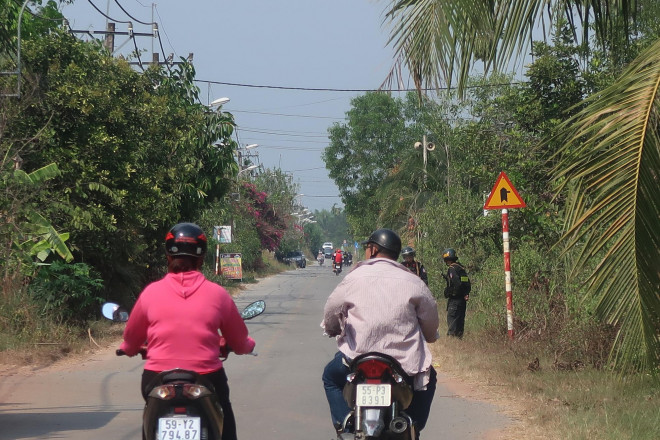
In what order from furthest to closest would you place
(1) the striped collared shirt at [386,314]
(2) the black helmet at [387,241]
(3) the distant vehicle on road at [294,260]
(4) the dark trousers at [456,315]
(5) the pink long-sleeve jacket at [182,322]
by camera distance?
(3) the distant vehicle on road at [294,260]
(4) the dark trousers at [456,315]
(2) the black helmet at [387,241]
(1) the striped collared shirt at [386,314]
(5) the pink long-sleeve jacket at [182,322]

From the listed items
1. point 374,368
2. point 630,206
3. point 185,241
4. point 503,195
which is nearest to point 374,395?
point 374,368

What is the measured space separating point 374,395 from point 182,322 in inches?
54.7

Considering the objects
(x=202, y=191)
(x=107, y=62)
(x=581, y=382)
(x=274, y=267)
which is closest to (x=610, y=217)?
(x=581, y=382)

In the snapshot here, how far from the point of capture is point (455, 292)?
1559 cm

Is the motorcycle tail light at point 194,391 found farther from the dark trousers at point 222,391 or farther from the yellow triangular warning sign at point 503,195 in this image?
the yellow triangular warning sign at point 503,195

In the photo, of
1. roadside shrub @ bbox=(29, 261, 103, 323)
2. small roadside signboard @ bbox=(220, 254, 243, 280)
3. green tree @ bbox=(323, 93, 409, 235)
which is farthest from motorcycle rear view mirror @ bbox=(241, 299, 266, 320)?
green tree @ bbox=(323, 93, 409, 235)

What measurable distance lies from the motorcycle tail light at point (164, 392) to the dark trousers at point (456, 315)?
1170 cm

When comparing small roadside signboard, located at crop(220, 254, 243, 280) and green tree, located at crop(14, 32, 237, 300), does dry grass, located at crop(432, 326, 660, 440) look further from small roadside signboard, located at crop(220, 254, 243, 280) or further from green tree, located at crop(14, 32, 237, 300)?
small roadside signboard, located at crop(220, 254, 243, 280)

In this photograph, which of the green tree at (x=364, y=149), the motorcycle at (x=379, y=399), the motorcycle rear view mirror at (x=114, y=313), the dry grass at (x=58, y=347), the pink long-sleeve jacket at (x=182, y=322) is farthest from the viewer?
the green tree at (x=364, y=149)

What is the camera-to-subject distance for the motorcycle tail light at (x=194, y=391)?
442 centimetres

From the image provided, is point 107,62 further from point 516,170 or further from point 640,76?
point 640,76

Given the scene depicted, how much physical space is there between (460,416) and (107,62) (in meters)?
12.1

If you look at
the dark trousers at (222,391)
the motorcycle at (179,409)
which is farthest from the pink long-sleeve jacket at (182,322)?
the motorcycle at (179,409)

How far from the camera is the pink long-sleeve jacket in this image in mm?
4684
